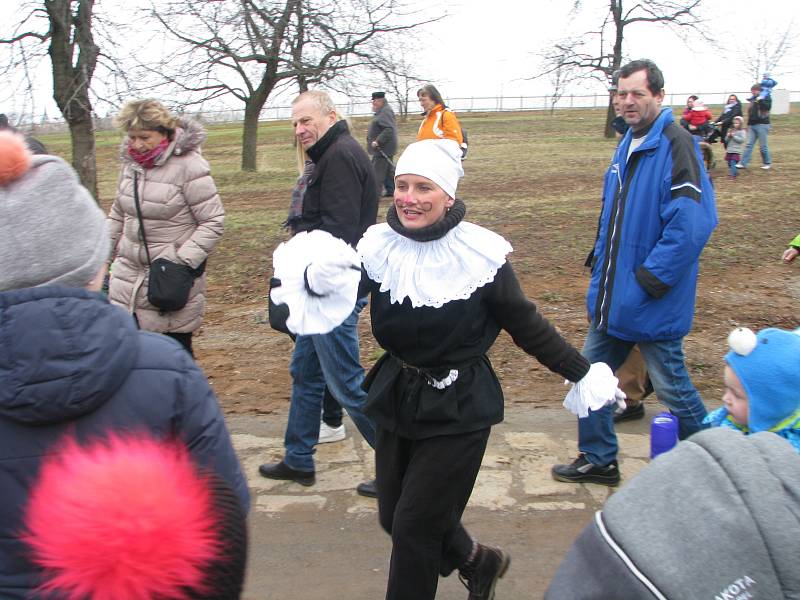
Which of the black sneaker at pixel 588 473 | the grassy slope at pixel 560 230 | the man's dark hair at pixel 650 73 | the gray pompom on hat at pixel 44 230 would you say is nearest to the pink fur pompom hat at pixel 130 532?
the gray pompom on hat at pixel 44 230

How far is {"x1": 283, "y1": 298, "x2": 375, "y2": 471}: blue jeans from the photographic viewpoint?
3.85 meters

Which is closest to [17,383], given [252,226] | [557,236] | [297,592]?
[297,592]

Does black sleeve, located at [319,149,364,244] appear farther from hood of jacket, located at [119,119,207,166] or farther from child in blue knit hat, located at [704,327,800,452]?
child in blue knit hat, located at [704,327,800,452]

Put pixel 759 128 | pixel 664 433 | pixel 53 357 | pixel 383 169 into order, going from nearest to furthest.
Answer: pixel 53 357
pixel 664 433
pixel 383 169
pixel 759 128

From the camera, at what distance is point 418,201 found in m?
2.86

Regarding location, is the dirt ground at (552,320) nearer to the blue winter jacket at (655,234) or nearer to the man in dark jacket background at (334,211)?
the man in dark jacket background at (334,211)

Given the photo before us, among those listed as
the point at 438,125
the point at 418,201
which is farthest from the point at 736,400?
the point at 438,125

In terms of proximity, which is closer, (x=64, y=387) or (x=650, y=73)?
(x=64, y=387)

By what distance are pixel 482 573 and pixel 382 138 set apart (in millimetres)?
11056

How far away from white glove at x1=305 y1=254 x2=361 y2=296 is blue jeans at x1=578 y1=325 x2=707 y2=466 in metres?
1.66

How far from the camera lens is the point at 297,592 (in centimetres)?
334

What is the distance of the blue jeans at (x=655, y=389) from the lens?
3842mm

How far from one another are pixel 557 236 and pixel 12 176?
28.7 feet

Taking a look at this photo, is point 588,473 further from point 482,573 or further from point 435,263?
point 435,263
